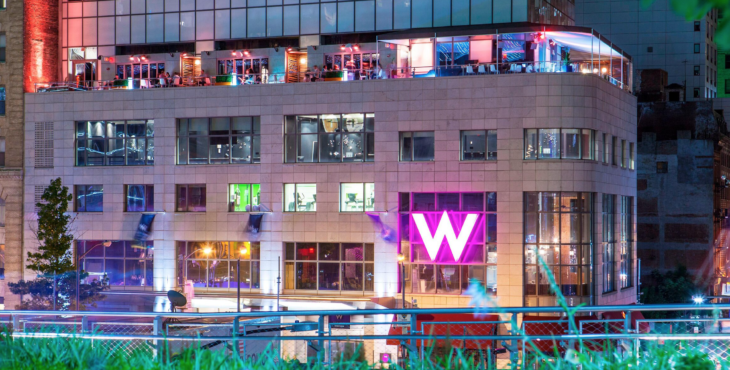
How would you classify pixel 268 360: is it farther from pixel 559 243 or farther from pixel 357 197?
pixel 357 197

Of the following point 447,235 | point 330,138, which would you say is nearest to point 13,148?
point 330,138

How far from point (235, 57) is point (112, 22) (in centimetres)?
962

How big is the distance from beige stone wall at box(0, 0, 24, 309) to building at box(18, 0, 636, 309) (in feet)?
3.82

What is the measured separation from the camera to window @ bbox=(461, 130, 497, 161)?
4547 cm

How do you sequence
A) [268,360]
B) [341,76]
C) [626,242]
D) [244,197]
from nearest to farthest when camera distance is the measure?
1. [268,360]
2. [341,76]
3. [244,197]
4. [626,242]

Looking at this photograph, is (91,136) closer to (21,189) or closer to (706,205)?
(21,189)

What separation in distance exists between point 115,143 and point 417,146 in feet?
60.8

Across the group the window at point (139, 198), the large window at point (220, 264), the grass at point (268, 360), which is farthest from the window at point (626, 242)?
the grass at point (268, 360)

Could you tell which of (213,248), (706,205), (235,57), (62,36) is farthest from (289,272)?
(706,205)

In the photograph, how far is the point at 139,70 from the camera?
5569cm

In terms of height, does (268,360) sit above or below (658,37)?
below

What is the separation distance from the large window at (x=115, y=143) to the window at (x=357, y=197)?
11902 mm

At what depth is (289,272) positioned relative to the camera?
159 ft

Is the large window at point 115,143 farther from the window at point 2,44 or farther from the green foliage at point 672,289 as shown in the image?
the green foliage at point 672,289
